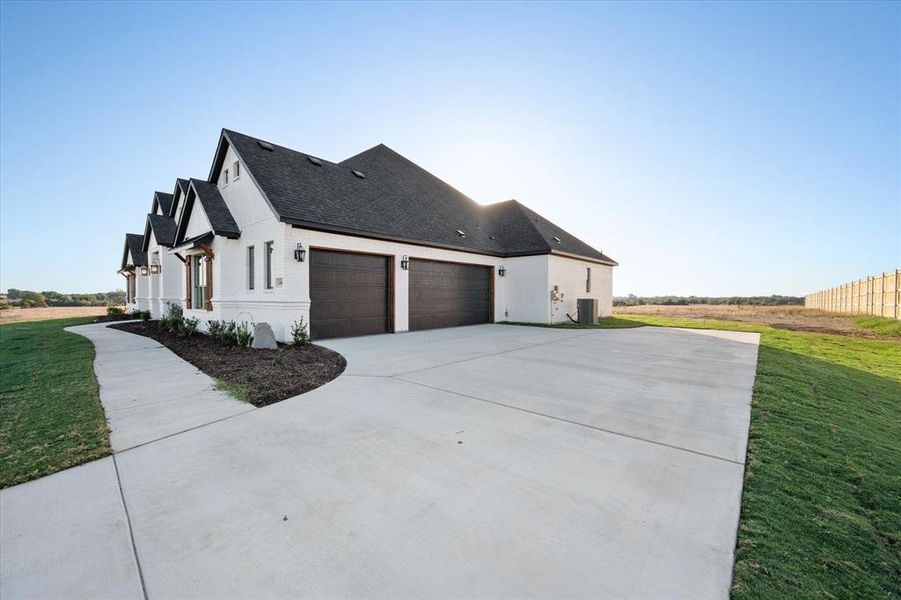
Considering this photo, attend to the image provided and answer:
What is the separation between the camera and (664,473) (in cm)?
292

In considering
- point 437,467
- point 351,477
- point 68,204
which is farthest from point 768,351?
point 68,204

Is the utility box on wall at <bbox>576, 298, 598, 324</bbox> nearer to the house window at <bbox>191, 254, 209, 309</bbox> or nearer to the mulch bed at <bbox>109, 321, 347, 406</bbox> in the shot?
the mulch bed at <bbox>109, 321, 347, 406</bbox>

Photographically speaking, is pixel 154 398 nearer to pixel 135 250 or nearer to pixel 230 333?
pixel 230 333

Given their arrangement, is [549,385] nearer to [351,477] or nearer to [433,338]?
[351,477]

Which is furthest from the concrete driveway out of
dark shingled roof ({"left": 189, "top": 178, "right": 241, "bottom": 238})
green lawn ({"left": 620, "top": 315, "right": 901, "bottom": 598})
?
dark shingled roof ({"left": 189, "top": 178, "right": 241, "bottom": 238})

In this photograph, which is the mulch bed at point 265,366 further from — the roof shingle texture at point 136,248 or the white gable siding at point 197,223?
the roof shingle texture at point 136,248

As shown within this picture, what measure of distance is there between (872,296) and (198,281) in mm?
32966

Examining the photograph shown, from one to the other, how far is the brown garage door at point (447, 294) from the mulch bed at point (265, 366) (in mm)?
4887

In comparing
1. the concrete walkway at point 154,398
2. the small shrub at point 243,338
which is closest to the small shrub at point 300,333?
the small shrub at point 243,338

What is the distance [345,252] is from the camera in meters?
11.1

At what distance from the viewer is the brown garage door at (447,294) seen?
13.4 metres

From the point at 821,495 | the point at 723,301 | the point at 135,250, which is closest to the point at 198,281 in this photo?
the point at 135,250

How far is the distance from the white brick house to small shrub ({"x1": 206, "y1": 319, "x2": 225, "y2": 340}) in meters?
0.28

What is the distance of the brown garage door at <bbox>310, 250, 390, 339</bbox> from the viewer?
34.5ft
